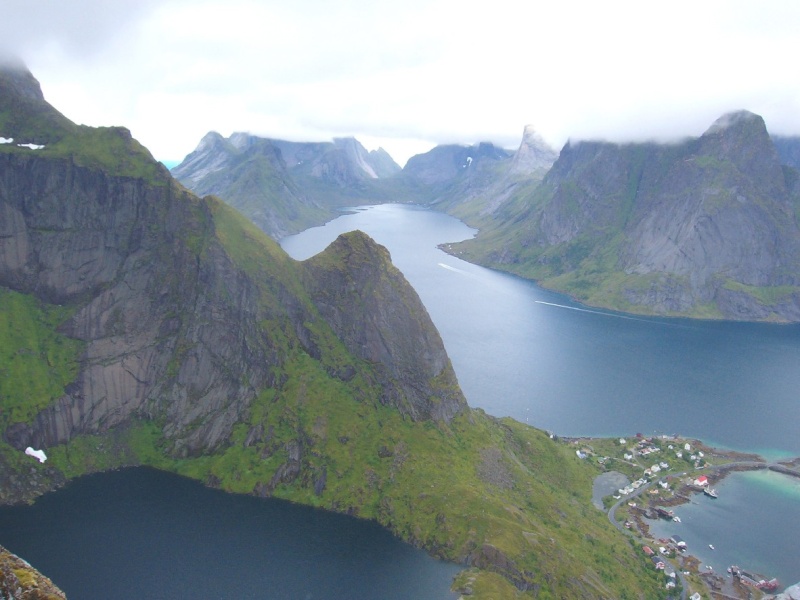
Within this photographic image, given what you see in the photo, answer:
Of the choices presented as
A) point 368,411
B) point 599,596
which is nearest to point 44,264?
point 368,411

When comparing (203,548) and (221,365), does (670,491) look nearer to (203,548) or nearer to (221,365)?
(203,548)

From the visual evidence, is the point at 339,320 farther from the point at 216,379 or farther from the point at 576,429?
the point at 576,429

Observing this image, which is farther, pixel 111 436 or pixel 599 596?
pixel 111 436

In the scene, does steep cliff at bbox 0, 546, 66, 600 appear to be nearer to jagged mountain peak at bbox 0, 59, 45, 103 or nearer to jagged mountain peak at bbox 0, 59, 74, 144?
jagged mountain peak at bbox 0, 59, 74, 144

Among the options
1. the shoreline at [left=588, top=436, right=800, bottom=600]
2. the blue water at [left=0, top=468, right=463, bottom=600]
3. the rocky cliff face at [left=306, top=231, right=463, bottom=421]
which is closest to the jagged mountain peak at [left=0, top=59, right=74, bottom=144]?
the rocky cliff face at [left=306, top=231, right=463, bottom=421]

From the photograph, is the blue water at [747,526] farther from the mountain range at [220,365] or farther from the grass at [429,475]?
the grass at [429,475]

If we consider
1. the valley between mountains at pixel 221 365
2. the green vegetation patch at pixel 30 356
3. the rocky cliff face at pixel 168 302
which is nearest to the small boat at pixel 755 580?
the valley between mountains at pixel 221 365
